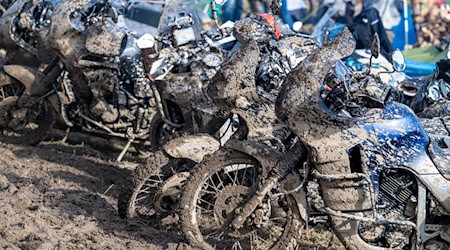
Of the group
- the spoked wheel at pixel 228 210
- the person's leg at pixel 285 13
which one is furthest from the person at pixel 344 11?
the spoked wheel at pixel 228 210

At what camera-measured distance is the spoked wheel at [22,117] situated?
9.27 metres

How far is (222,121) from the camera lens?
257 inches

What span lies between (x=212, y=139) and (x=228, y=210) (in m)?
0.87

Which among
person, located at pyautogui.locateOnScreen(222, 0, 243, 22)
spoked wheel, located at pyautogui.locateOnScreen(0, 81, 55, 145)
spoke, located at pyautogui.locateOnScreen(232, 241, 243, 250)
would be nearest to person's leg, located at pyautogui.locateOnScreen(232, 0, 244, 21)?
person, located at pyautogui.locateOnScreen(222, 0, 243, 22)

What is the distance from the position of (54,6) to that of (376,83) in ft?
17.4

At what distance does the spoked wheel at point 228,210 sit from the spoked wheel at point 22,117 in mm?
4014

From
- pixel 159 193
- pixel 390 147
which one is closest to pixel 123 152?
pixel 159 193

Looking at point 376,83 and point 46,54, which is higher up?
point 376,83

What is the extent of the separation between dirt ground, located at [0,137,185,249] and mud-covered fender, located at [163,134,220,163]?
619 millimetres

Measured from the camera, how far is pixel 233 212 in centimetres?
561

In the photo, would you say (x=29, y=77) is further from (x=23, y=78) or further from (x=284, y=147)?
(x=284, y=147)

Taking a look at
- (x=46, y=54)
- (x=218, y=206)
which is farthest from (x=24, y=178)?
(x=218, y=206)

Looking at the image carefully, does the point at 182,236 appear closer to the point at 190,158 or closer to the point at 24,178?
the point at 190,158

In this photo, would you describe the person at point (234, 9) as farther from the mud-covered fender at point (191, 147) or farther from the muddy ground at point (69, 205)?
the mud-covered fender at point (191, 147)
